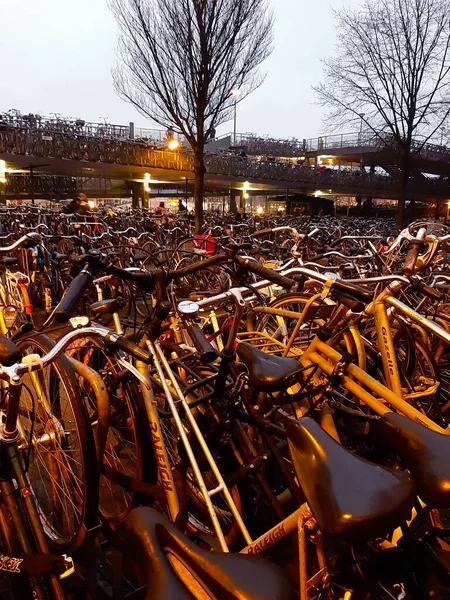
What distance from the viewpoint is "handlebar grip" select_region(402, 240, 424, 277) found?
2936mm

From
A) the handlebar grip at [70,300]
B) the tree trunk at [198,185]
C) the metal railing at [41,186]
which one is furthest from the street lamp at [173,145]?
the handlebar grip at [70,300]

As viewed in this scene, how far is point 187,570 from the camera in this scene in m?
1.00

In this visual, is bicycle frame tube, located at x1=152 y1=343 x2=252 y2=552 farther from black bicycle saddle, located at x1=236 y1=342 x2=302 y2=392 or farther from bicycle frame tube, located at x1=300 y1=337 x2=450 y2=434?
bicycle frame tube, located at x1=300 y1=337 x2=450 y2=434

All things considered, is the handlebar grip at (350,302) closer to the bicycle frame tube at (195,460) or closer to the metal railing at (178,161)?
the bicycle frame tube at (195,460)

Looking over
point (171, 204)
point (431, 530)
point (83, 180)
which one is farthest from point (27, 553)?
point (171, 204)

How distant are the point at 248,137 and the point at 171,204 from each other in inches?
397

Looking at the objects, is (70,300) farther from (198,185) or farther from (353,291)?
(198,185)

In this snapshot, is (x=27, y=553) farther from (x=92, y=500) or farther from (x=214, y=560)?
(x=214, y=560)

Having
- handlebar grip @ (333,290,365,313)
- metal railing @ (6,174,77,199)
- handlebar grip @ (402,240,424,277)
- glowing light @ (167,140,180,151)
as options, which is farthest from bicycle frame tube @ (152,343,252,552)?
metal railing @ (6,174,77,199)

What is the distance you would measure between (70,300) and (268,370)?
0.86 meters

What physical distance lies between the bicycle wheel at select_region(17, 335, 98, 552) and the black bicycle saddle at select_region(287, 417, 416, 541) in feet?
3.56

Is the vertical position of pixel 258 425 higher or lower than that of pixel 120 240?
lower

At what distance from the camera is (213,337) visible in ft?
10.0

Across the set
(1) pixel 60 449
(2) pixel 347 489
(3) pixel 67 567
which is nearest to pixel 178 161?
(1) pixel 60 449
